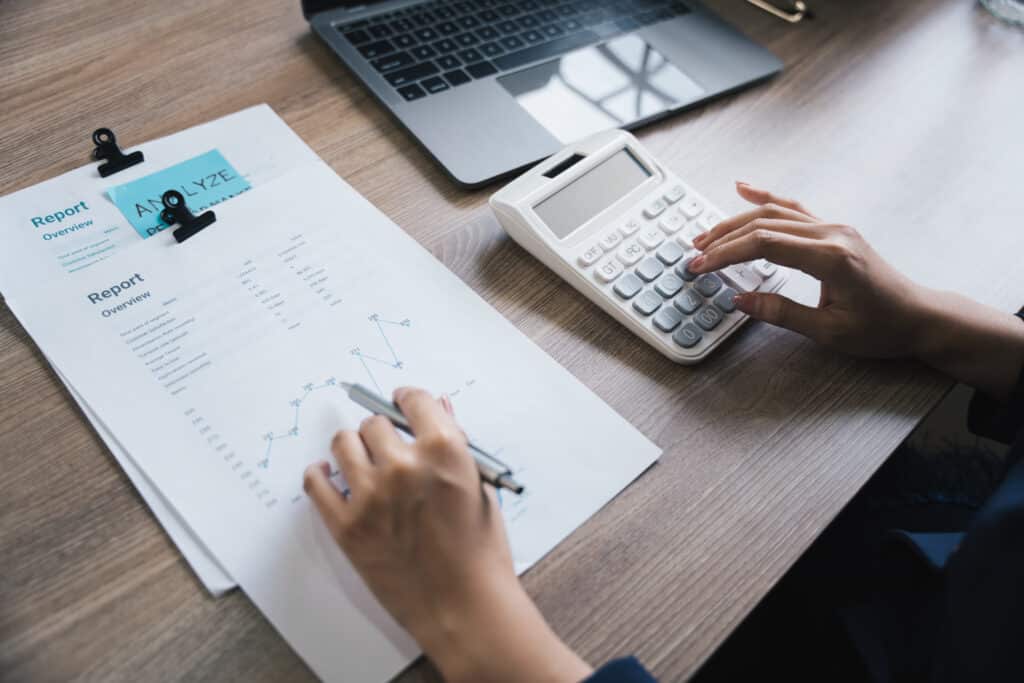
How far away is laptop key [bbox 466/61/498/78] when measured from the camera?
74 cm

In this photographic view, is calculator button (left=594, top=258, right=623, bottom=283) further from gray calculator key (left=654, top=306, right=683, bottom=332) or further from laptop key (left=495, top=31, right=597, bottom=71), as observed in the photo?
laptop key (left=495, top=31, right=597, bottom=71)

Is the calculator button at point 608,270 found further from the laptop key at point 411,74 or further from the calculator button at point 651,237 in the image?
the laptop key at point 411,74

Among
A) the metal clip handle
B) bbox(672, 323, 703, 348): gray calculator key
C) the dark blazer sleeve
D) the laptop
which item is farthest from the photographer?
the metal clip handle

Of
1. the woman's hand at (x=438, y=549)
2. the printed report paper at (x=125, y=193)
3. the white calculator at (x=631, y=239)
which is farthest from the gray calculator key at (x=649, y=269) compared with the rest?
the printed report paper at (x=125, y=193)

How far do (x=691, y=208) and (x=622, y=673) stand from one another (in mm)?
375

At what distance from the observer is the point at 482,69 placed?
29.2 inches

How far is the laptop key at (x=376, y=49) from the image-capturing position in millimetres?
740

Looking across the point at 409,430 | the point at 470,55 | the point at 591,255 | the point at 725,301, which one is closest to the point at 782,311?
the point at 725,301

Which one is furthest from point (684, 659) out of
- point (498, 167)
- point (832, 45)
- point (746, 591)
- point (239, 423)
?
point (832, 45)

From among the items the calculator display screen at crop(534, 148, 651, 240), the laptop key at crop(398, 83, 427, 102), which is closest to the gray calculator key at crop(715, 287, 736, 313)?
the calculator display screen at crop(534, 148, 651, 240)

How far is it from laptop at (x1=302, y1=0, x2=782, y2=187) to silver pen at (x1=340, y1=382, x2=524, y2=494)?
25cm

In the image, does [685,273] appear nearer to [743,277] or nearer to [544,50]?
[743,277]

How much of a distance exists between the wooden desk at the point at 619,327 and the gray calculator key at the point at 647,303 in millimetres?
26

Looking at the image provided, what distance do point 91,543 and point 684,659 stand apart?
35cm
